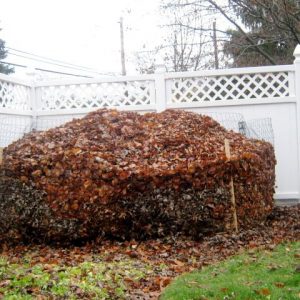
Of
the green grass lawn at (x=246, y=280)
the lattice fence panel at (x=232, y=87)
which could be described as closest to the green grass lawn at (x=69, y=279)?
the green grass lawn at (x=246, y=280)

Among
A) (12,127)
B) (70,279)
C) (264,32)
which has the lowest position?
(70,279)

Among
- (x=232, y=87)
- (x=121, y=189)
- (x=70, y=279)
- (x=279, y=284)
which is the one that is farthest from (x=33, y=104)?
(x=279, y=284)

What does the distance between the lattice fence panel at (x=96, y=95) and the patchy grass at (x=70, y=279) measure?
4653 mm

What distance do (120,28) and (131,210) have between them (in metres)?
21.7

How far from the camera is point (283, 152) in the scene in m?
9.87

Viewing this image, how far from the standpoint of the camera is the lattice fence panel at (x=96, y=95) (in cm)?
1023

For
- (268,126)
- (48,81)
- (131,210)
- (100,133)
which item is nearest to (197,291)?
(131,210)

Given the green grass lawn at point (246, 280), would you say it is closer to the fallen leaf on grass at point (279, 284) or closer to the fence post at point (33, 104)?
the fallen leaf on grass at point (279, 284)

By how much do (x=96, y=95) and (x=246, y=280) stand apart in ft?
19.9

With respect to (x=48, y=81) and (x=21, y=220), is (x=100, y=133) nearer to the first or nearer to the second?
(x=21, y=220)

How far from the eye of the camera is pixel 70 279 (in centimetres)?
496

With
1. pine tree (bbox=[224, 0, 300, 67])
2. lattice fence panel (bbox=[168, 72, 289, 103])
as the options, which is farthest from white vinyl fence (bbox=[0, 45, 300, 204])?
pine tree (bbox=[224, 0, 300, 67])

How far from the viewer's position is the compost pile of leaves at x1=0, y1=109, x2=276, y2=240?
6.99 meters

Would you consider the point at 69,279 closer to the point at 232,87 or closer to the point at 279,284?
the point at 279,284
